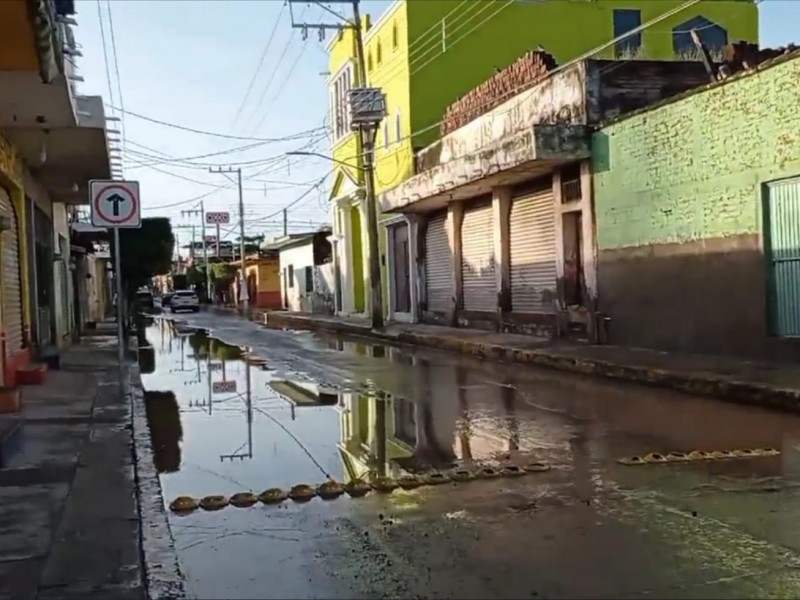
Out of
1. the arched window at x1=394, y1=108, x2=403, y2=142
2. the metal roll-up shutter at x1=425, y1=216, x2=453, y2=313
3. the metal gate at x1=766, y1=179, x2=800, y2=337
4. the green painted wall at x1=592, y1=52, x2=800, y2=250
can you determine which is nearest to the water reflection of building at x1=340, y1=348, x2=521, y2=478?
the metal gate at x1=766, y1=179, x2=800, y2=337

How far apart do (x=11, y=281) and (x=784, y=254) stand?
42.3 ft

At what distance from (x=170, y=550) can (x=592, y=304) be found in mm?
16529

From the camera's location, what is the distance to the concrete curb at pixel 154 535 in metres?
5.34

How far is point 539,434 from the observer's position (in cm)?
1045

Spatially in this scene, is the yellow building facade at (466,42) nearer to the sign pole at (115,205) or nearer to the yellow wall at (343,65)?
the yellow wall at (343,65)

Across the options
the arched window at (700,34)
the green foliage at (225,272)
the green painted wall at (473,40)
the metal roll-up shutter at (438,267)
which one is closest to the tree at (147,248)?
the green painted wall at (473,40)

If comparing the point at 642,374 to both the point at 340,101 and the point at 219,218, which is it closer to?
the point at 340,101

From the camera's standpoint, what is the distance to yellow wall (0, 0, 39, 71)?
7.90 metres

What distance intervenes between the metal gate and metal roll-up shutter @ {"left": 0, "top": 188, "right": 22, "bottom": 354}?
12166 millimetres

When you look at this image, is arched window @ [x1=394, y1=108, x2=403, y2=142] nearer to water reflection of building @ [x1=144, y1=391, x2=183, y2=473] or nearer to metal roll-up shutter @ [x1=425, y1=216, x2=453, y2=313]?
metal roll-up shutter @ [x1=425, y1=216, x2=453, y2=313]

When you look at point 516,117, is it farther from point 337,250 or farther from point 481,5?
point 337,250

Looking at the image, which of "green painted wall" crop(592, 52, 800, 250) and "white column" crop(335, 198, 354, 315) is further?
"white column" crop(335, 198, 354, 315)

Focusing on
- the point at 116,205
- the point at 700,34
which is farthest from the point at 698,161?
the point at 700,34

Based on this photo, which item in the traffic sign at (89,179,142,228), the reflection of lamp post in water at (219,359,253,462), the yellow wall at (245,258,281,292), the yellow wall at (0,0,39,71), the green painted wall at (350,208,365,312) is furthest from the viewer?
the yellow wall at (245,258,281,292)
